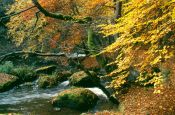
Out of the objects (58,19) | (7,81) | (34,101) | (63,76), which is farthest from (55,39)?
(34,101)

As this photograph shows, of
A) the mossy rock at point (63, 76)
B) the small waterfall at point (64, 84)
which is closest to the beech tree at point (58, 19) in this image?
the small waterfall at point (64, 84)

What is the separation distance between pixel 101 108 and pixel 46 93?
5.56 metres

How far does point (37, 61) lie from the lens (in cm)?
3541

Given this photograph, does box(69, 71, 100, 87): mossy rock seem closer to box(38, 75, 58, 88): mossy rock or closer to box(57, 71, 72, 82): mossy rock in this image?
box(38, 75, 58, 88): mossy rock

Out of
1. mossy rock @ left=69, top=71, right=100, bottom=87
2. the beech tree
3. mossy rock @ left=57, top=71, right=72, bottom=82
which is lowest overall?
mossy rock @ left=57, top=71, right=72, bottom=82

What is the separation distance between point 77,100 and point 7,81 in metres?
8.63

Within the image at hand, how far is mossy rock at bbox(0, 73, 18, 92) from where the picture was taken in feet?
79.0

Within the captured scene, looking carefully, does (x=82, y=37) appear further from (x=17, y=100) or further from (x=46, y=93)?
(x=17, y=100)

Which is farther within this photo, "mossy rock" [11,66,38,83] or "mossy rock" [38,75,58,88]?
"mossy rock" [11,66,38,83]

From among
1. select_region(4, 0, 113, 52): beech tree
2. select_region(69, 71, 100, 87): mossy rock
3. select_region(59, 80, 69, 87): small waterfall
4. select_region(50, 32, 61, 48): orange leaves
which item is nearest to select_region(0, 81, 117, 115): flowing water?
select_region(59, 80, 69, 87): small waterfall

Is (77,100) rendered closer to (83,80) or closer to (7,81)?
(83,80)

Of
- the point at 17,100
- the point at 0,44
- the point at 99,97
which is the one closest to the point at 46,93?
the point at 17,100

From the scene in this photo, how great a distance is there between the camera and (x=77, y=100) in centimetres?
1814

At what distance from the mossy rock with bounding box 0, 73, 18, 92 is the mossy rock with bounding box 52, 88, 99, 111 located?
21.8 ft
